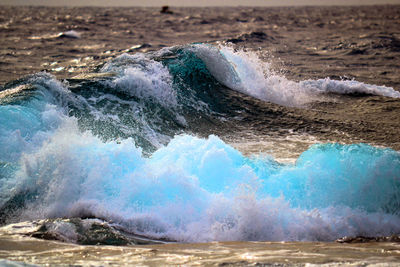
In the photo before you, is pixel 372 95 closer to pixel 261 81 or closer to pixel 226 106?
pixel 261 81

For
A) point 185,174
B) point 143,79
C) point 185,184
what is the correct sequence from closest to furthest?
point 185,184
point 185,174
point 143,79

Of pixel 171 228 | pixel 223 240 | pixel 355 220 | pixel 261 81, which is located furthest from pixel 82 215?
pixel 261 81

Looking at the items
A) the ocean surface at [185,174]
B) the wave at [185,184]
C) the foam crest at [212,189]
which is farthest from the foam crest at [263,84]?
the foam crest at [212,189]

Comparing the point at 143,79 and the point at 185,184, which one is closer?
the point at 185,184

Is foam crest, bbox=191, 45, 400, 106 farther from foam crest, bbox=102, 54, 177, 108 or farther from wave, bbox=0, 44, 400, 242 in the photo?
wave, bbox=0, 44, 400, 242

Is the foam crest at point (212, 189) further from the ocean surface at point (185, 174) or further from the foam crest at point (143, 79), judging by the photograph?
the foam crest at point (143, 79)

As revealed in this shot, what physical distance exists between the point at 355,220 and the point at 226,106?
17.8 feet

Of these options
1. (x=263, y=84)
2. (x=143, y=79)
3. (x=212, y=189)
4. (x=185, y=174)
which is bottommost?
(x=212, y=189)

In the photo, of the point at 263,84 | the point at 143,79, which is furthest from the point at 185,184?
the point at 263,84

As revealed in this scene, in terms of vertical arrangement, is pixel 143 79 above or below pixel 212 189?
above

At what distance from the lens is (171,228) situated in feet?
16.7

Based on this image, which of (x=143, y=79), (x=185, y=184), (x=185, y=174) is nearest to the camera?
(x=185, y=184)

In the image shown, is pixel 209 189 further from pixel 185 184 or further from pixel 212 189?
pixel 185 184

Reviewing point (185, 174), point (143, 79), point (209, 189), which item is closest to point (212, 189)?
point (209, 189)
